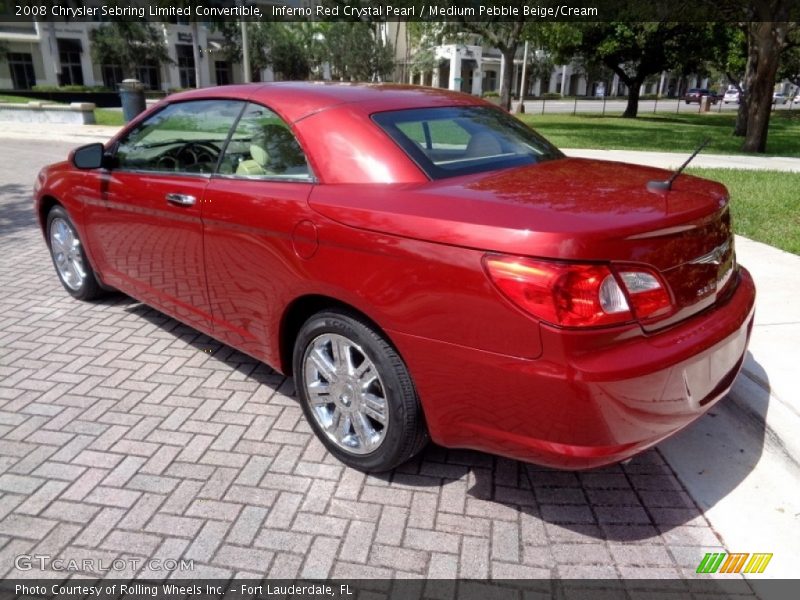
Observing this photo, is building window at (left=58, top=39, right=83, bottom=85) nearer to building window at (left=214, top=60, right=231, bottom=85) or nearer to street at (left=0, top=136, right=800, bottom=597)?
building window at (left=214, top=60, right=231, bottom=85)

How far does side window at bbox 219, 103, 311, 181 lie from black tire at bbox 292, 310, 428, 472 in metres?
0.73

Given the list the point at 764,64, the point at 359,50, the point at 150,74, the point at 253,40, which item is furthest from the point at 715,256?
the point at 150,74

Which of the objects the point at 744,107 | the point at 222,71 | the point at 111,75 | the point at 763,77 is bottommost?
the point at 744,107

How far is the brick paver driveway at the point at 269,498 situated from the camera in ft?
8.01

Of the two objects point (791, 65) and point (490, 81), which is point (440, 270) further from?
Answer: point (490, 81)

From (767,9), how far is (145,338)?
15184 millimetres

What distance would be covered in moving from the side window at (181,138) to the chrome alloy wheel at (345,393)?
1274 mm

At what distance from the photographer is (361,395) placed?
2.78 meters

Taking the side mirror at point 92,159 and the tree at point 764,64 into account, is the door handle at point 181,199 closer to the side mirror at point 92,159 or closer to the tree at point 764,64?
the side mirror at point 92,159

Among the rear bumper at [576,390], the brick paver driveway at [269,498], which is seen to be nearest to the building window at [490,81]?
the brick paver driveway at [269,498]

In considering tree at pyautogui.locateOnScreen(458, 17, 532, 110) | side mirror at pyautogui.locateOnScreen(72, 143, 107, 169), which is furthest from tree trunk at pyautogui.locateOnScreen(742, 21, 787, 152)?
side mirror at pyautogui.locateOnScreen(72, 143, 107, 169)

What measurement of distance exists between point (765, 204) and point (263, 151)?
7045mm

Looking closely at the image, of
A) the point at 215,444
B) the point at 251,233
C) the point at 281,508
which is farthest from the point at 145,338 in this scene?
the point at 281,508

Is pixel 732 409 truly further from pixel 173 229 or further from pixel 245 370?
pixel 173 229
